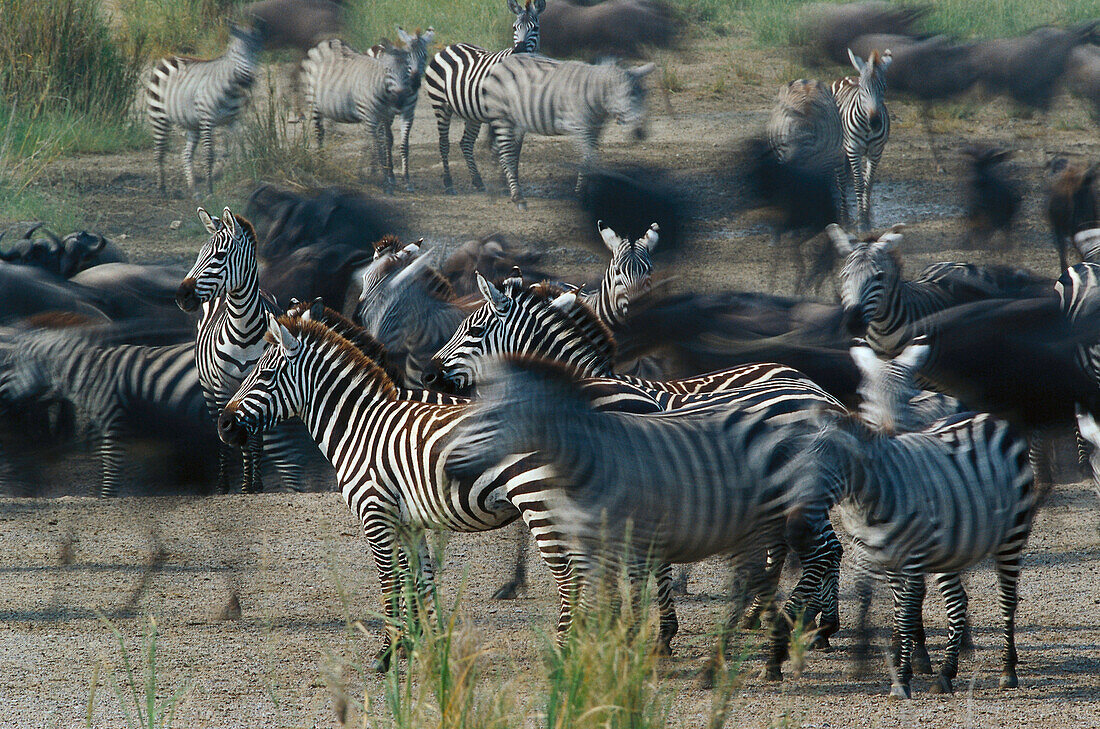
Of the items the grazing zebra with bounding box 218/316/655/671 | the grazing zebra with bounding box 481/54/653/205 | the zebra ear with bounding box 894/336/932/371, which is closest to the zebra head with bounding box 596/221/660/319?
the zebra ear with bounding box 894/336/932/371

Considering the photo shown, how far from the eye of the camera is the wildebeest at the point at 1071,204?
1040cm

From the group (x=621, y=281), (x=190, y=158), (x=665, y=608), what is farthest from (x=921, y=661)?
(x=190, y=158)

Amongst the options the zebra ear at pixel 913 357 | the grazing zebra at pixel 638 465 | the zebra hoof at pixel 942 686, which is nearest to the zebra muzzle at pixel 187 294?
the grazing zebra at pixel 638 465

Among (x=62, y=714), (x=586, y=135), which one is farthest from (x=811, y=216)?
(x=62, y=714)

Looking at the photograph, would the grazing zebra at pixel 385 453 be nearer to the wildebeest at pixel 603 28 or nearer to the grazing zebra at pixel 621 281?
the grazing zebra at pixel 621 281

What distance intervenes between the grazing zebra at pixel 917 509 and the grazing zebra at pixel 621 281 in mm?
3220

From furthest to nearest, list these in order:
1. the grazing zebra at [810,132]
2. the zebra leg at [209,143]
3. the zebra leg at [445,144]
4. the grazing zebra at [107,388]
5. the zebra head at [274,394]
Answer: the zebra leg at [445,144] < the zebra leg at [209,143] < the grazing zebra at [810,132] < the grazing zebra at [107,388] < the zebra head at [274,394]

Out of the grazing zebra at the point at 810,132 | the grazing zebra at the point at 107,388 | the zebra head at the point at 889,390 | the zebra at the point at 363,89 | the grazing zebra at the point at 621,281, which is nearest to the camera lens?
the zebra head at the point at 889,390

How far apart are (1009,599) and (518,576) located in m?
2.16

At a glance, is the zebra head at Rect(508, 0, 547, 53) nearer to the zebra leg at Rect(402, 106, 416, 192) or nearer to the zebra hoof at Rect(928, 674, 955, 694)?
the zebra leg at Rect(402, 106, 416, 192)

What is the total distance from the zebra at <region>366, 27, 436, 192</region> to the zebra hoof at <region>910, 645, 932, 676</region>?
8.99 m

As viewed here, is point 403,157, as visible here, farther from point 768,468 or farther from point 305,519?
point 768,468

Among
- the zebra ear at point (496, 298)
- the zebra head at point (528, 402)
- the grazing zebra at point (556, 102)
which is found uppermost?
the grazing zebra at point (556, 102)

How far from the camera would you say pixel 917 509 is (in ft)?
14.3
